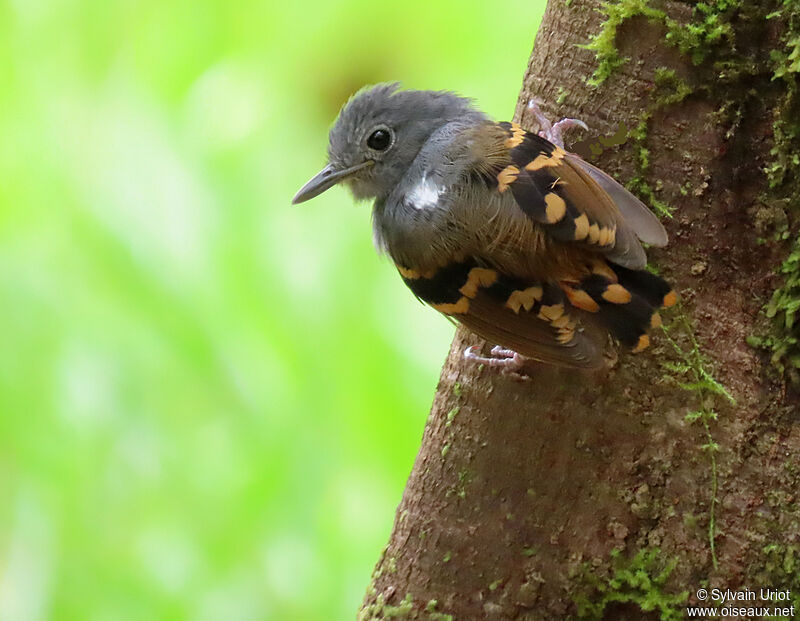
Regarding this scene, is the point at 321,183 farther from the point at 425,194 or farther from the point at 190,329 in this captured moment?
the point at 190,329

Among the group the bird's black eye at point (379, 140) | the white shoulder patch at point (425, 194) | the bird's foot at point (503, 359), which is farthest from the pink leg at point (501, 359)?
the bird's black eye at point (379, 140)

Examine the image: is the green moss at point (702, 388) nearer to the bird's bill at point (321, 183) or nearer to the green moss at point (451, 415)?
the green moss at point (451, 415)

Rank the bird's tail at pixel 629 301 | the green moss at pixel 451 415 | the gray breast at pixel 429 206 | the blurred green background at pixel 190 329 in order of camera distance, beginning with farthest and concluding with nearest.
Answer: the blurred green background at pixel 190 329 < the green moss at pixel 451 415 < the gray breast at pixel 429 206 < the bird's tail at pixel 629 301

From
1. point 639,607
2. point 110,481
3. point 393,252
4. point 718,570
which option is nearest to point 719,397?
point 718,570

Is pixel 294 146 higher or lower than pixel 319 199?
higher

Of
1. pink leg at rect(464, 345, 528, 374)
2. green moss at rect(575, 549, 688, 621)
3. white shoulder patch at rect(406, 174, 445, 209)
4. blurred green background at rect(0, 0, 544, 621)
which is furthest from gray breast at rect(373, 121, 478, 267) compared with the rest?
green moss at rect(575, 549, 688, 621)

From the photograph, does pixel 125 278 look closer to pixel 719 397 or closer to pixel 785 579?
pixel 719 397

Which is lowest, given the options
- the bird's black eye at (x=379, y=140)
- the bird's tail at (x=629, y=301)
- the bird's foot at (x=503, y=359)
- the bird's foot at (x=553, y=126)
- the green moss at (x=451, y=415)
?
the green moss at (x=451, y=415)
